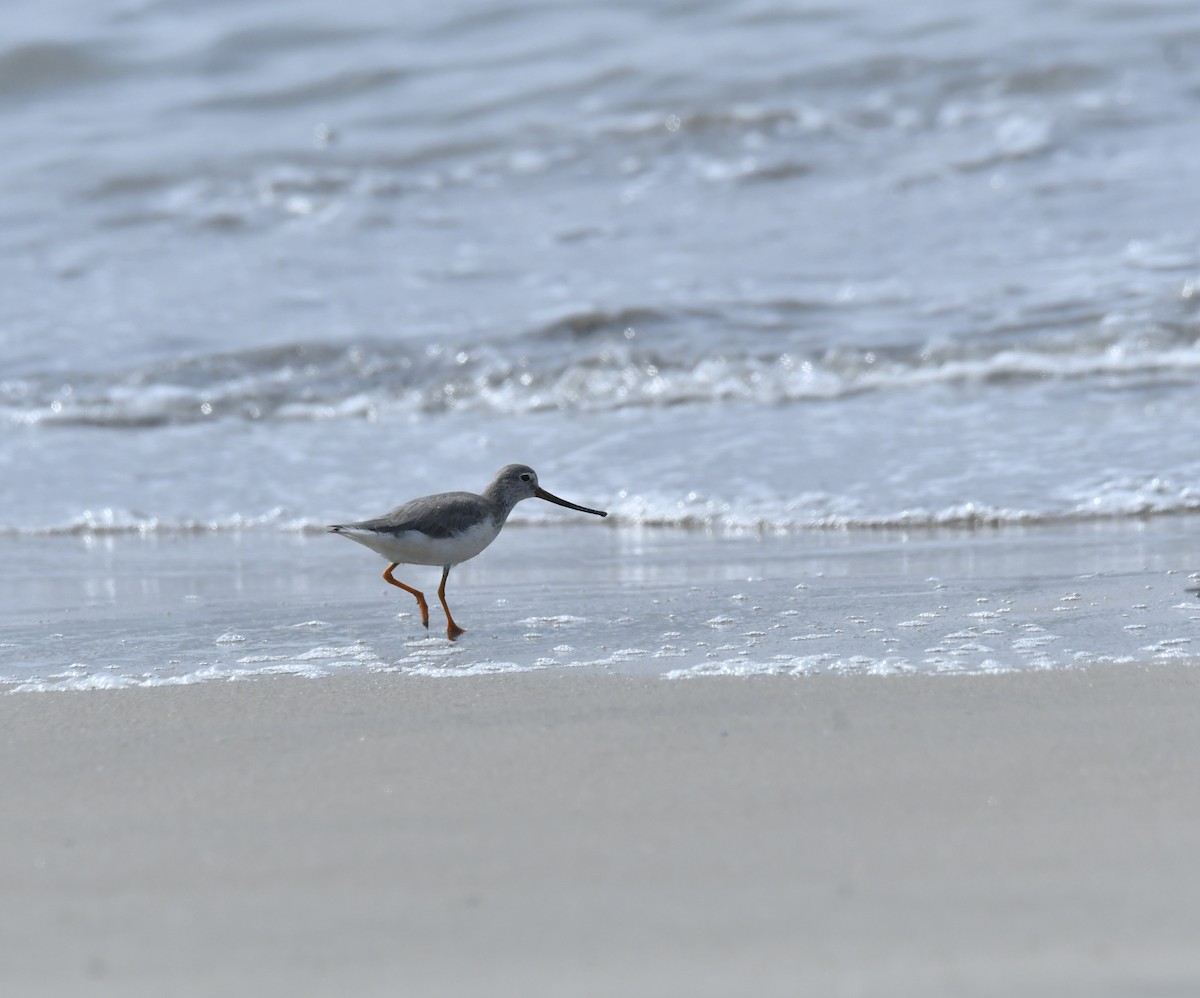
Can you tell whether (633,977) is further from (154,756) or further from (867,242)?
(867,242)

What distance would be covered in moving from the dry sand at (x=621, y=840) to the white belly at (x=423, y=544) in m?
1.11

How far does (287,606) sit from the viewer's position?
5250 mm

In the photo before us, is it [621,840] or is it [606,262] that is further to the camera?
[606,262]

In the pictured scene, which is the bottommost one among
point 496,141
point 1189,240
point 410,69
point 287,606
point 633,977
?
point 633,977

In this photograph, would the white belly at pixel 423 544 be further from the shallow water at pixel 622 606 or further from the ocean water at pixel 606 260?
the ocean water at pixel 606 260

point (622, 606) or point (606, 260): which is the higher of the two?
point (606, 260)

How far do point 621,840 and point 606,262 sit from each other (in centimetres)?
878

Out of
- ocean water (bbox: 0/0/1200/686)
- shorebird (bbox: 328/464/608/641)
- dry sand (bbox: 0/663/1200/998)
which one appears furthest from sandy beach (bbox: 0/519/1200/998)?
ocean water (bbox: 0/0/1200/686)

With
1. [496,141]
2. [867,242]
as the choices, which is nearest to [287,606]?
[867,242]

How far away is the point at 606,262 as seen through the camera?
441 inches

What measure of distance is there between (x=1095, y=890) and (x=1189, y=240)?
8536 millimetres

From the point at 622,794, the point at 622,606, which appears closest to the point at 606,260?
the point at 622,606

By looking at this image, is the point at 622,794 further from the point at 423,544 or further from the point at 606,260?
the point at 606,260

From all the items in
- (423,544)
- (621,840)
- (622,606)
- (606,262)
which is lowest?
(621,840)
